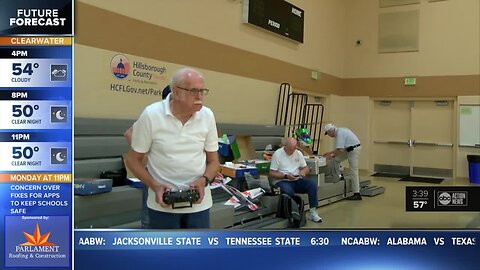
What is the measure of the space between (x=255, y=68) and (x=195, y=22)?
0.73 meters

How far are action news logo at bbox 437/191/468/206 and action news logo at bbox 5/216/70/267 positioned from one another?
60 centimetres

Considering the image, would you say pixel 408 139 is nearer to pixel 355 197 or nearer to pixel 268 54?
pixel 355 197

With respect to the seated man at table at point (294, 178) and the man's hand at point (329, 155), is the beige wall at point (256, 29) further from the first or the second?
the seated man at table at point (294, 178)

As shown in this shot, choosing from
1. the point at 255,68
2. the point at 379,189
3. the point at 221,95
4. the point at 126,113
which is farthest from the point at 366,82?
the point at 126,113

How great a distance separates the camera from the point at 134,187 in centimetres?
110

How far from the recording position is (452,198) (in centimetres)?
65

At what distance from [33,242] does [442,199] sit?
25.7 inches

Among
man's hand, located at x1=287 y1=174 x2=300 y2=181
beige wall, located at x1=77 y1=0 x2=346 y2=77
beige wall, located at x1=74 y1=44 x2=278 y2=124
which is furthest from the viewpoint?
man's hand, located at x1=287 y1=174 x2=300 y2=181

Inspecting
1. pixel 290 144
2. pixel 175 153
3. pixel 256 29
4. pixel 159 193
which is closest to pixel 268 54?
pixel 256 29

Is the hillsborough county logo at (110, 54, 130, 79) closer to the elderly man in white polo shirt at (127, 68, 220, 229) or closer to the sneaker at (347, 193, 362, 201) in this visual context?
the elderly man in white polo shirt at (127, 68, 220, 229)

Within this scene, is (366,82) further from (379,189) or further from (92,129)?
(92,129)

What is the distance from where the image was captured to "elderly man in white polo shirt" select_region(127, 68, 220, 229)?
91 centimetres

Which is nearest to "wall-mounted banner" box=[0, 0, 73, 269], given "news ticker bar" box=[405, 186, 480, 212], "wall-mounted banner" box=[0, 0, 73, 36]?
"wall-mounted banner" box=[0, 0, 73, 36]

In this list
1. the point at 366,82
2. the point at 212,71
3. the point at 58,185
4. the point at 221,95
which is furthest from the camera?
the point at 366,82
